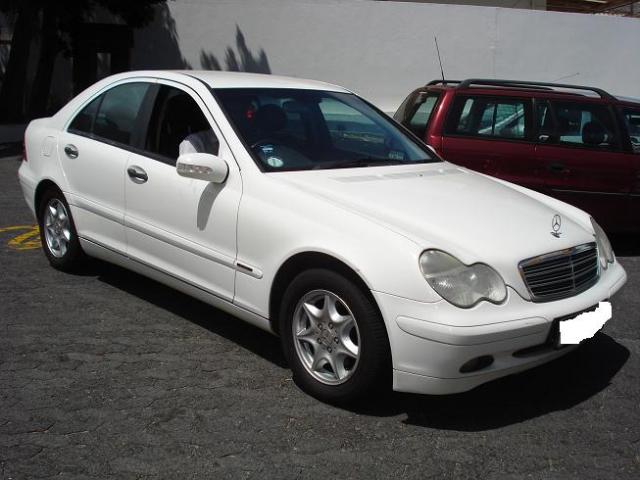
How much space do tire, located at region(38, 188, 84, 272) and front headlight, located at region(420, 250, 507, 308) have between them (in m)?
2.93

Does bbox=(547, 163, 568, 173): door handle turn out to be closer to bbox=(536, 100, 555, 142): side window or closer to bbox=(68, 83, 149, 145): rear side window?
bbox=(536, 100, 555, 142): side window

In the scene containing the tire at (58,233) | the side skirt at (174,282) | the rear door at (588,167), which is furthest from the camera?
the rear door at (588,167)

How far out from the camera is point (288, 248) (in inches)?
152

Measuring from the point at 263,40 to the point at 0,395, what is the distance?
1418 centimetres

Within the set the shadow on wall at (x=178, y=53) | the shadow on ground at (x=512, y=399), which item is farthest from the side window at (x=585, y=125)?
the shadow on wall at (x=178, y=53)

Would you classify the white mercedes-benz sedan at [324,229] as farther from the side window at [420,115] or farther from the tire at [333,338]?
the side window at [420,115]

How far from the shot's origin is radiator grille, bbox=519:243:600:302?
3.68 m

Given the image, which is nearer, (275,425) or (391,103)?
(275,425)

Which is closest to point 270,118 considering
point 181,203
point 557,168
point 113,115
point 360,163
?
point 360,163

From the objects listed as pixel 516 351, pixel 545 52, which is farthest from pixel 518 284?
pixel 545 52

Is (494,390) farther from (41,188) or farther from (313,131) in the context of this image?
(41,188)

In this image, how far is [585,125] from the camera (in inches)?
285

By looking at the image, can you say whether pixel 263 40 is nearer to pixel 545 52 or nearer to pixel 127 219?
pixel 545 52

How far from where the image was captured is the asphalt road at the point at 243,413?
3.29m
